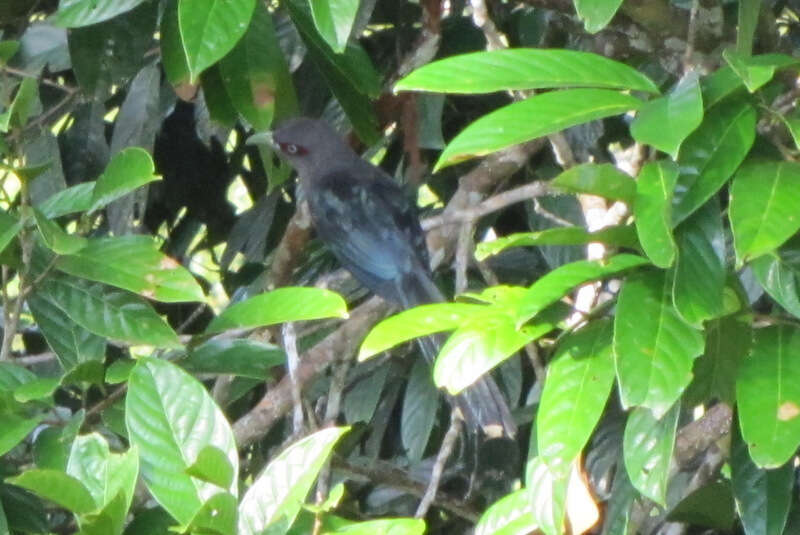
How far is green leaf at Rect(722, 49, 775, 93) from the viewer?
2236mm

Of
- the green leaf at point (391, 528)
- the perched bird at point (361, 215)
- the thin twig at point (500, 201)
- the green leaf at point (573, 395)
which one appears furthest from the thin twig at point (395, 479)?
the green leaf at point (391, 528)

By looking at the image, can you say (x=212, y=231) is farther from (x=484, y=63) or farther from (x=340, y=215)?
(x=484, y=63)

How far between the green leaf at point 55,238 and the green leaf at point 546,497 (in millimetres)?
998

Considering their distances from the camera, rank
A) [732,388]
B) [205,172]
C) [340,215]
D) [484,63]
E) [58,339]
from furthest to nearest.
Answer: [340,215] → [205,172] → [58,339] → [732,388] → [484,63]

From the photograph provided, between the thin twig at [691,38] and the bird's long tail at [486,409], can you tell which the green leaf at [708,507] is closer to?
the bird's long tail at [486,409]

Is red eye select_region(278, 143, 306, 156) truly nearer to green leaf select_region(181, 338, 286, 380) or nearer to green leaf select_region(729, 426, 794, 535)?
green leaf select_region(181, 338, 286, 380)

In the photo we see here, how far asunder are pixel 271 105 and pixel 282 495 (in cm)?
173

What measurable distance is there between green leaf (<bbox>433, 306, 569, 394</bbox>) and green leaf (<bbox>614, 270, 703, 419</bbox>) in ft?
0.58

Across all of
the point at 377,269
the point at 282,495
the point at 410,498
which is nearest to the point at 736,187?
the point at 282,495

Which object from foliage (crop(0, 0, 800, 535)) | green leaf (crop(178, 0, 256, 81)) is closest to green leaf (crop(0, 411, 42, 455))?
foliage (crop(0, 0, 800, 535))

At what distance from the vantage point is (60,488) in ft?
6.90

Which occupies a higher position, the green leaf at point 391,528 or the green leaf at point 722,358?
the green leaf at point 391,528

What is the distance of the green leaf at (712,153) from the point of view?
90.6 inches

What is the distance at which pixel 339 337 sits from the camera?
13.1ft
